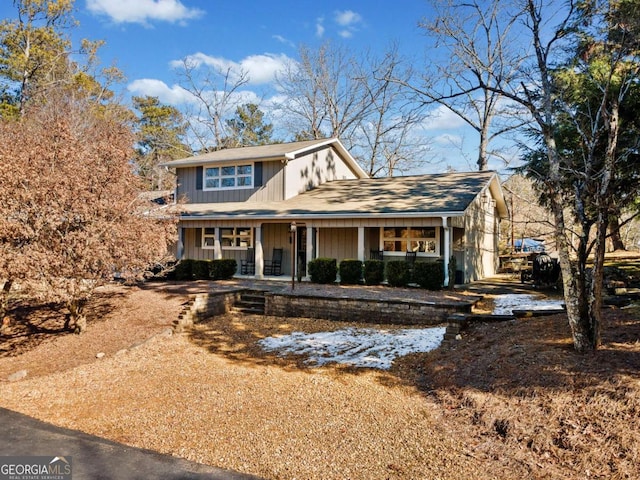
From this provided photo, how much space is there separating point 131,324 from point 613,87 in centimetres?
1180

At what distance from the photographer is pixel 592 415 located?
4.06 metres

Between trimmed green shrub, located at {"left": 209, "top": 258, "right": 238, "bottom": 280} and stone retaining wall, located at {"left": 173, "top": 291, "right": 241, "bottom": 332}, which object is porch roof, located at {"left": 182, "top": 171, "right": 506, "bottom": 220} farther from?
stone retaining wall, located at {"left": 173, "top": 291, "right": 241, "bottom": 332}

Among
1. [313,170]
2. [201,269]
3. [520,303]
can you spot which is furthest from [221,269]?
[520,303]

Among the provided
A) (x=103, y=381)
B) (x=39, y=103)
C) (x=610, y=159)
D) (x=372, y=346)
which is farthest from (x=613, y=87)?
(x=39, y=103)

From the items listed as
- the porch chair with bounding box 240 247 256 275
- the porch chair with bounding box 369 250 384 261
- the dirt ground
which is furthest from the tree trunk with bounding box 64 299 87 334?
the porch chair with bounding box 369 250 384 261

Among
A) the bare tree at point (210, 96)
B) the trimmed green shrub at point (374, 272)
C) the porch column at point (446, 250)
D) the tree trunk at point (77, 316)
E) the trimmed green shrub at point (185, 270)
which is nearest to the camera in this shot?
the tree trunk at point (77, 316)

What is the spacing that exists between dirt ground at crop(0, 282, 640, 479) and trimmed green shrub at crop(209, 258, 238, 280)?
6488mm

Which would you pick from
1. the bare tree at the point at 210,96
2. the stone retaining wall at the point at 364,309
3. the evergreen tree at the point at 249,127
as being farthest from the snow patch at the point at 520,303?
the evergreen tree at the point at 249,127

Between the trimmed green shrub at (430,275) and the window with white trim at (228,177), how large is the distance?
8.58 metres

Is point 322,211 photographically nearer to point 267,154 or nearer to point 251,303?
point 251,303

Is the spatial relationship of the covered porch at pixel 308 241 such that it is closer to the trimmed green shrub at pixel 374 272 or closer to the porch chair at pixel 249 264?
the porch chair at pixel 249 264

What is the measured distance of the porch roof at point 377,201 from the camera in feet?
43.6

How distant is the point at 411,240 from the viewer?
1433 cm

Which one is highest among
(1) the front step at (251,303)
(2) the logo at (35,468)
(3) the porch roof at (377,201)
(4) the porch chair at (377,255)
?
(3) the porch roof at (377,201)
